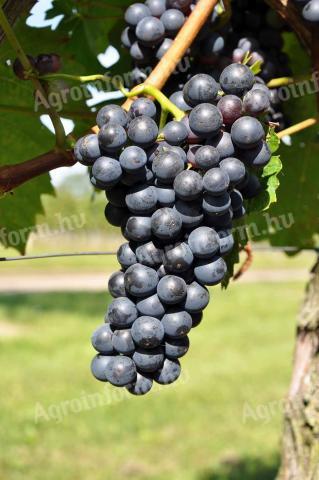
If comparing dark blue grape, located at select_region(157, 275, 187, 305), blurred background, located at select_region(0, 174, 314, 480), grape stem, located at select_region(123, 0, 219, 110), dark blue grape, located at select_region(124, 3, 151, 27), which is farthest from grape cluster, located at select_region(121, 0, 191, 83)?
blurred background, located at select_region(0, 174, 314, 480)

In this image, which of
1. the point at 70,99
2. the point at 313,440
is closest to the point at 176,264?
the point at 70,99

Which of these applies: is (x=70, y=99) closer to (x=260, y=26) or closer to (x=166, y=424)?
(x=260, y=26)

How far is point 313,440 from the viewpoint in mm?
1545

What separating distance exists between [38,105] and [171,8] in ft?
1.04

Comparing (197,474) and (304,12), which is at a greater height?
(304,12)

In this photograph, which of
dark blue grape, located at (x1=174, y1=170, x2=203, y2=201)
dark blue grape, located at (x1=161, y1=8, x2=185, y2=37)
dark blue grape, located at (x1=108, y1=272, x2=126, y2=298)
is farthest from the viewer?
dark blue grape, located at (x1=161, y1=8, x2=185, y2=37)

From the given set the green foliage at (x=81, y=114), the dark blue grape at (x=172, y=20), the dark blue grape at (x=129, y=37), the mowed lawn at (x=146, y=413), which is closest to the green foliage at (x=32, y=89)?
the green foliage at (x=81, y=114)

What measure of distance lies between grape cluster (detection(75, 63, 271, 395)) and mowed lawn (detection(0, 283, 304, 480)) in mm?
3533

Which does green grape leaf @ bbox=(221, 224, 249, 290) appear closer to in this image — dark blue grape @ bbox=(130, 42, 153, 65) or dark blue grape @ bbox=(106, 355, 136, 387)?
dark blue grape @ bbox=(106, 355, 136, 387)

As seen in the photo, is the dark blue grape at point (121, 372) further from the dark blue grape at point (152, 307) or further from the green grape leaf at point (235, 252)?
the green grape leaf at point (235, 252)

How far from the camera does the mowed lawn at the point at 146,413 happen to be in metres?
4.43

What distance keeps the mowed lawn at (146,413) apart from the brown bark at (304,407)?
2.71m

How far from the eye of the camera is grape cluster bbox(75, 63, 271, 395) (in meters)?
0.85

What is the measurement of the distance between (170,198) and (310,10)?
1.66 feet
